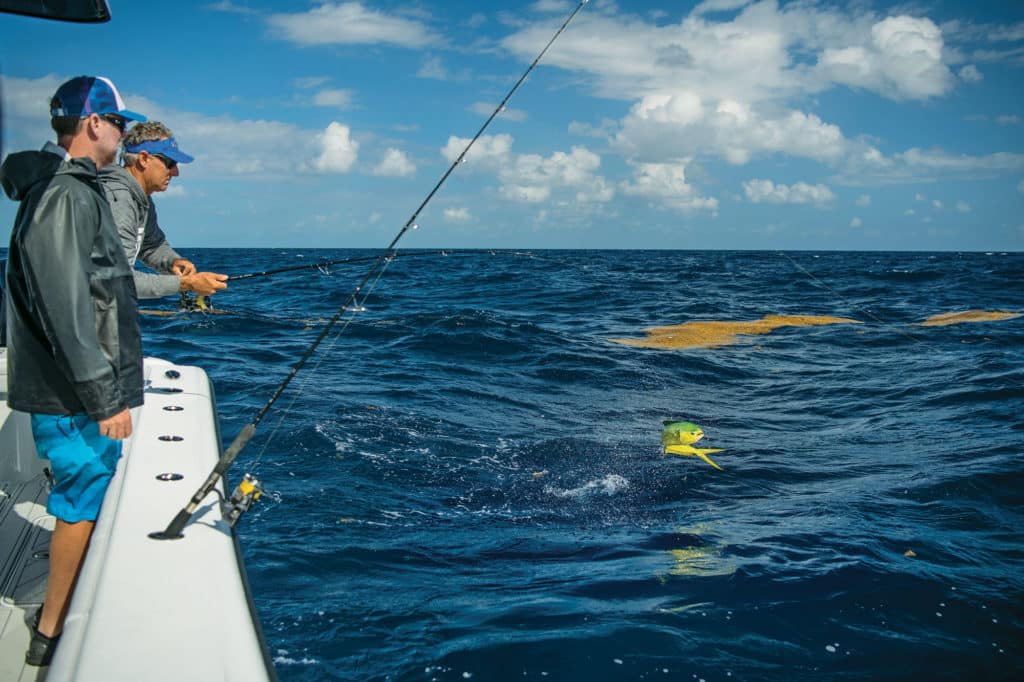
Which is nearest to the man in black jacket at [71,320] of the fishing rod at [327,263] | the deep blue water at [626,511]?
the deep blue water at [626,511]

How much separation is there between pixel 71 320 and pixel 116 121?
0.71m

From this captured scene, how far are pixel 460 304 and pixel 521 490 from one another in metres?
11.9

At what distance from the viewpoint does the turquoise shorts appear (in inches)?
91.0

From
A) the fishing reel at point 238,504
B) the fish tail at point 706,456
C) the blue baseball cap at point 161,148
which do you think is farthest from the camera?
the fish tail at point 706,456

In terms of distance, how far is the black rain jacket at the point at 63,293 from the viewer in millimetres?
2070

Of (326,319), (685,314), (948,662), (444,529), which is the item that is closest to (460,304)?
(326,319)

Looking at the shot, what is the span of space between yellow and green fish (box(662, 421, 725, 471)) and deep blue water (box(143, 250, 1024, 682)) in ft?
0.59

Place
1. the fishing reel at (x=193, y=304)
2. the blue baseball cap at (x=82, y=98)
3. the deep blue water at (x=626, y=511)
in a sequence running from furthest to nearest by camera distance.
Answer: the fishing reel at (x=193, y=304), the deep blue water at (x=626, y=511), the blue baseball cap at (x=82, y=98)

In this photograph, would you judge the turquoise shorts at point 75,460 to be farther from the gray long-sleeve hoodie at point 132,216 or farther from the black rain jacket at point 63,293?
the gray long-sleeve hoodie at point 132,216

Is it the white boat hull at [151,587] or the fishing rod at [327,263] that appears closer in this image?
the white boat hull at [151,587]

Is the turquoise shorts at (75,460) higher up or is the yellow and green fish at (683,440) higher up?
the turquoise shorts at (75,460)

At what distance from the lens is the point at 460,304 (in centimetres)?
1697

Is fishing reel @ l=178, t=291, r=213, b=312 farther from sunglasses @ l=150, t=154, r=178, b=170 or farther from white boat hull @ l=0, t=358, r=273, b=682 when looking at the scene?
sunglasses @ l=150, t=154, r=178, b=170

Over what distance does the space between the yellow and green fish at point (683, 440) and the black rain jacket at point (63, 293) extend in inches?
182
